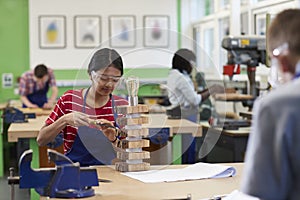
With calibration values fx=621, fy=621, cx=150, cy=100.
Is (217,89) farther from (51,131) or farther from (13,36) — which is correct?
(13,36)

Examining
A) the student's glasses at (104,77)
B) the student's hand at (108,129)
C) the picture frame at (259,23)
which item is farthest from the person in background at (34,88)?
the student's hand at (108,129)

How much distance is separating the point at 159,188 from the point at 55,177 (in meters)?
0.45

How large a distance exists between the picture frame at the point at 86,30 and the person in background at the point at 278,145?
8.56m

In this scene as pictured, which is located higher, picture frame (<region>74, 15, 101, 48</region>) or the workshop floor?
picture frame (<region>74, 15, 101, 48</region>)

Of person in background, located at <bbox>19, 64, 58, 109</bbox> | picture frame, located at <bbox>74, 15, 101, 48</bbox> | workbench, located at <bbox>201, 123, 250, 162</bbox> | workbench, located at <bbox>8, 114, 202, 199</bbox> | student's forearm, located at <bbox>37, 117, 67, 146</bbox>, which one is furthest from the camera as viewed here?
picture frame, located at <bbox>74, 15, 101, 48</bbox>

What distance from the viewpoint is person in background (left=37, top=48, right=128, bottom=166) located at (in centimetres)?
280

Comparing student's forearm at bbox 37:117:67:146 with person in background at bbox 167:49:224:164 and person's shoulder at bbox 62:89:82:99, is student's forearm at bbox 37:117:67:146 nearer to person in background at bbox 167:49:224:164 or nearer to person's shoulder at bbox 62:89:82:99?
person's shoulder at bbox 62:89:82:99

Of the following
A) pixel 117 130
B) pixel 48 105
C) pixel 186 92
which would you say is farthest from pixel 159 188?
pixel 48 105

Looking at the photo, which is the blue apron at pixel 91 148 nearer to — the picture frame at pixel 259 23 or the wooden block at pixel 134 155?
the wooden block at pixel 134 155

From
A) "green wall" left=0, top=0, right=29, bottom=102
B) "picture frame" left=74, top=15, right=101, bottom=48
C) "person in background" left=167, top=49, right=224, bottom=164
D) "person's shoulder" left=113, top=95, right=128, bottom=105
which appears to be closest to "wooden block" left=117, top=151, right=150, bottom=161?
"person's shoulder" left=113, top=95, right=128, bottom=105

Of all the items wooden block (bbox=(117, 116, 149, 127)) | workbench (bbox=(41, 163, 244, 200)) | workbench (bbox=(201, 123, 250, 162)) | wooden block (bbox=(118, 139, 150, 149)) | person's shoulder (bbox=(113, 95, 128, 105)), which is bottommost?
workbench (bbox=(201, 123, 250, 162))

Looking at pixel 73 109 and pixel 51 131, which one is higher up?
pixel 73 109

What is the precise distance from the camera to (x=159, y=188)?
2.42m

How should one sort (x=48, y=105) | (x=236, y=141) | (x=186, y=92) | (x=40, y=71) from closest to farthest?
(x=236, y=141)
(x=186, y=92)
(x=48, y=105)
(x=40, y=71)
